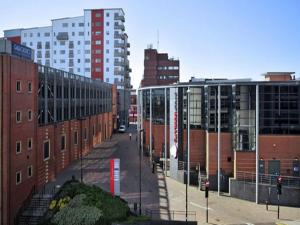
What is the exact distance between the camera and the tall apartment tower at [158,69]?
11131cm

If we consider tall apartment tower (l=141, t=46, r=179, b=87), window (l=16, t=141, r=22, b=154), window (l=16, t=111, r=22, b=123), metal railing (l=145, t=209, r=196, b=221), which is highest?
tall apartment tower (l=141, t=46, r=179, b=87)

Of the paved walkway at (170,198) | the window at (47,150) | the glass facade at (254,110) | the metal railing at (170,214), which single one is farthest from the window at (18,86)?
the glass facade at (254,110)

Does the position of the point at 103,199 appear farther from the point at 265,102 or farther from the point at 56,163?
the point at 265,102

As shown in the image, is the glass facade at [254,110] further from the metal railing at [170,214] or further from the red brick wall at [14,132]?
the red brick wall at [14,132]

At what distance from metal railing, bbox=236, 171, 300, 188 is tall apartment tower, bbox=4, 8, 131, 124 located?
214 feet

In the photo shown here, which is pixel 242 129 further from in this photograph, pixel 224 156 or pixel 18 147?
pixel 18 147

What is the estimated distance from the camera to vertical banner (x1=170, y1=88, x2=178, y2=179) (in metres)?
42.4

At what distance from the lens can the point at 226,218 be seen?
30547 mm

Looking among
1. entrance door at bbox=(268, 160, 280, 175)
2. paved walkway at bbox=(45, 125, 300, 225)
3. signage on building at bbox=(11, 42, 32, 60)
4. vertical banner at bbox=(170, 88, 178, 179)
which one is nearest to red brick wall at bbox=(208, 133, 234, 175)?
paved walkway at bbox=(45, 125, 300, 225)

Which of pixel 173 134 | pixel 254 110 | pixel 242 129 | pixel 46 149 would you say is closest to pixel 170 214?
pixel 242 129

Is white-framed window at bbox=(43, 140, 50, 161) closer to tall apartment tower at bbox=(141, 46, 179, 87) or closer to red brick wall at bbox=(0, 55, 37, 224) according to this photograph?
red brick wall at bbox=(0, 55, 37, 224)

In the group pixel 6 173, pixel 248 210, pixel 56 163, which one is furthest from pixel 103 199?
pixel 56 163

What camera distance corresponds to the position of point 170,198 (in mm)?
35219

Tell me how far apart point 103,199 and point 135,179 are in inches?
483
